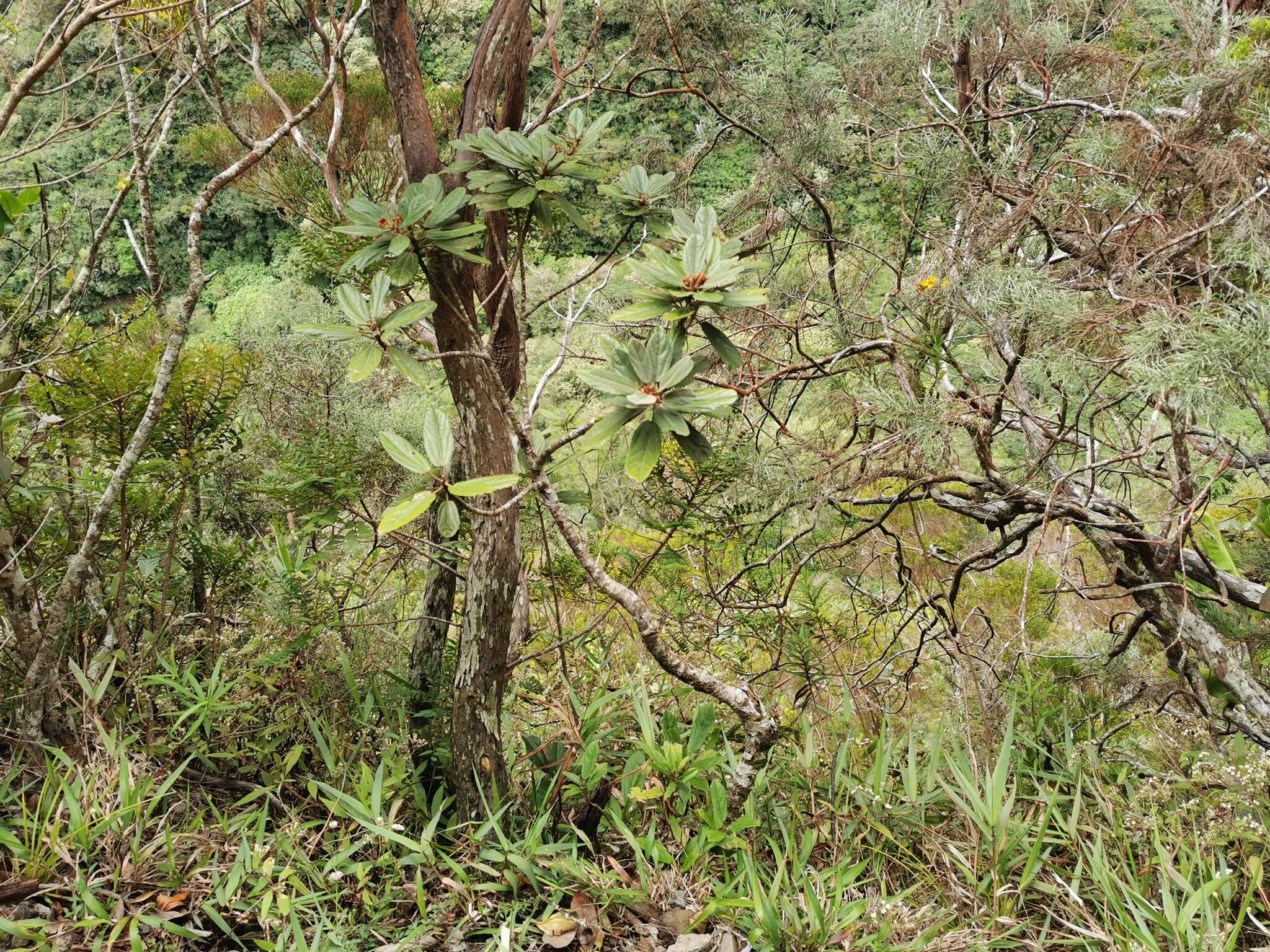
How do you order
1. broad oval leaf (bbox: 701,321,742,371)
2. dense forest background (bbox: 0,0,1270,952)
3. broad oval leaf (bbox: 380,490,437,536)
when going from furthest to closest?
dense forest background (bbox: 0,0,1270,952) → broad oval leaf (bbox: 701,321,742,371) → broad oval leaf (bbox: 380,490,437,536)

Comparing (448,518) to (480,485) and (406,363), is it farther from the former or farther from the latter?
(406,363)

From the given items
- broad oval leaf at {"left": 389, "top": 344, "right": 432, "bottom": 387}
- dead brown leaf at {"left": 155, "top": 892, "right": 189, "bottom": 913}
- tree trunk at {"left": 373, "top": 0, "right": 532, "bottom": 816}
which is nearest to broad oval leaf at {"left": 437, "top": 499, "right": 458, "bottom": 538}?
broad oval leaf at {"left": 389, "top": 344, "right": 432, "bottom": 387}

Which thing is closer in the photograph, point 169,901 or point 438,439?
point 438,439

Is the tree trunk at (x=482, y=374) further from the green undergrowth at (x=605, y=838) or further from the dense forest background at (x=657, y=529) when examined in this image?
the green undergrowth at (x=605, y=838)

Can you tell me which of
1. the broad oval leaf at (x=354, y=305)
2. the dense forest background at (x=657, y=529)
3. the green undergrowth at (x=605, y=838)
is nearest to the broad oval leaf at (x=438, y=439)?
the dense forest background at (x=657, y=529)

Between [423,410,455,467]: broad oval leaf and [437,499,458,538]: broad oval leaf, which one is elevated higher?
[423,410,455,467]: broad oval leaf

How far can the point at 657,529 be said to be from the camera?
6.15 ft

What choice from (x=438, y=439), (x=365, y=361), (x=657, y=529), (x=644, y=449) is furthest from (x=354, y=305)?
(x=657, y=529)

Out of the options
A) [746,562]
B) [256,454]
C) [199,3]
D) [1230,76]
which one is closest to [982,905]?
[746,562]

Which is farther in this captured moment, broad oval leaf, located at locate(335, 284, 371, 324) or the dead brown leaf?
the dead brown leaf

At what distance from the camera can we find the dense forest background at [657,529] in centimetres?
126

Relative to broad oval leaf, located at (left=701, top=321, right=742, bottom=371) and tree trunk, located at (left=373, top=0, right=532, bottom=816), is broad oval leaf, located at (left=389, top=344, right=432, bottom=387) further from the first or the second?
broad oval leaf, located at (left=701, top=321, right=742, bottom=371)

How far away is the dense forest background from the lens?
4.14 feet

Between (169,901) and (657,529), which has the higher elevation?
(657,529)
